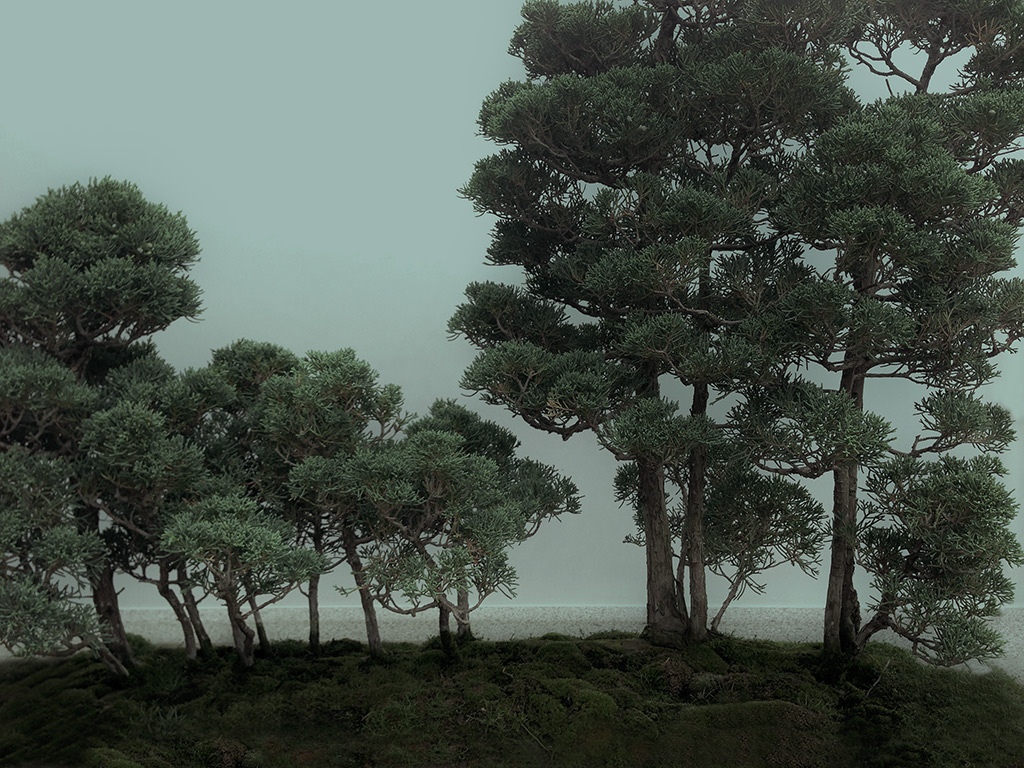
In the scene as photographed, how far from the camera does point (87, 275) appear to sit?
10.9ft

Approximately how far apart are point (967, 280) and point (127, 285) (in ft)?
10.1

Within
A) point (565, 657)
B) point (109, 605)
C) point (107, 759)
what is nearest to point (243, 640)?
point (109, 605)

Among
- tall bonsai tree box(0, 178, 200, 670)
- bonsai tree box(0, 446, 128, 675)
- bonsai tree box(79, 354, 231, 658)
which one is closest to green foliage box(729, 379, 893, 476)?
bonsai tree box(79, 354, 231, 658)

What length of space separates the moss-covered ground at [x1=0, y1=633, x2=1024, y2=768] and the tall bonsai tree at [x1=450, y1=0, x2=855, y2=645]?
0.51 meters

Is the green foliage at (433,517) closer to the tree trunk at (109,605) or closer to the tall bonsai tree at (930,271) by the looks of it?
the tree trunk at (109,605)

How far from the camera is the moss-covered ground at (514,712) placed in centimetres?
346

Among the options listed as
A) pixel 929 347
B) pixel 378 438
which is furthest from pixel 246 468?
pixel 929 347

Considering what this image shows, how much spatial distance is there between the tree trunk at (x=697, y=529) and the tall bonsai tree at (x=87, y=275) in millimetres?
2097

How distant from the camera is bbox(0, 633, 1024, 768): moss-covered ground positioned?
346 cm

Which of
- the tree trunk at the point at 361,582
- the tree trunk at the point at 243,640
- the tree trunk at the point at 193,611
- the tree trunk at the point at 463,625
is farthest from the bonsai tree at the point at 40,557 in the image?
the tree trunk at the point at 463,625

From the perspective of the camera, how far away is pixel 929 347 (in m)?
3.69

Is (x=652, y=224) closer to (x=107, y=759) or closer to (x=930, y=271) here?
(x=930, y=271)

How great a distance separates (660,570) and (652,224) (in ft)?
5.13

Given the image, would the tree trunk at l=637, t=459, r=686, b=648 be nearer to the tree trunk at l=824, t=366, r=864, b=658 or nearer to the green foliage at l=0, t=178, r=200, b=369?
the tree trunk at l=824, t=366, r=864, b=658
